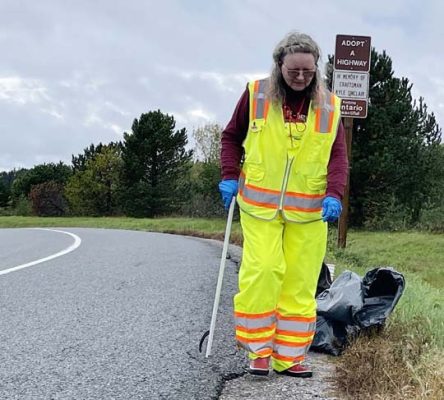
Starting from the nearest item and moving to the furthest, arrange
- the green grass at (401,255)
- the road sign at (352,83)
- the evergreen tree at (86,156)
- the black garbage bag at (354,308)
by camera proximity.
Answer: the black garbage bag at (354,308) < the road sign at (352,83) < the green grass at (401,255) < the evergreen tree at (86,156)

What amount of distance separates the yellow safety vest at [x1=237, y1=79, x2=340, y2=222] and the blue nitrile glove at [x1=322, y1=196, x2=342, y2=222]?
124 millimetres

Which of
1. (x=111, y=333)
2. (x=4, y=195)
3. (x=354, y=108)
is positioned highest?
(x=354, y=108)

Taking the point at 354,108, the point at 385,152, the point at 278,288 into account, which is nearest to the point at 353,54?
the point at 354,108

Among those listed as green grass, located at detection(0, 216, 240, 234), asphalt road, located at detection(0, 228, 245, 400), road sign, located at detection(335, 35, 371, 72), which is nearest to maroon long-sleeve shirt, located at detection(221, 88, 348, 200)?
asphalt road, located at detection(0, 228, 245, 400)

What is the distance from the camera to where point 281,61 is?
339cm

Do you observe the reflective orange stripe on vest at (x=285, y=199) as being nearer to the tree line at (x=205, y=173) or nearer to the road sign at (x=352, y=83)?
the tree line at (x=205, y=173)

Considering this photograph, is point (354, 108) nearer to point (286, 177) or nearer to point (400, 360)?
point (286, 177)

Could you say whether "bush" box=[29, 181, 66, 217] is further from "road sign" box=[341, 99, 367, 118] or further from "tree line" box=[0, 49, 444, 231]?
"road sign" box=[341, 99, 367, 118]

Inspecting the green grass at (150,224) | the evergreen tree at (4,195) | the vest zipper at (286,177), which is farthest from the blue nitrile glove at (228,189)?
the evergreen tree at (4,195)

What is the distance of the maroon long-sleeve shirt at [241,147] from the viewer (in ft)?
11.1

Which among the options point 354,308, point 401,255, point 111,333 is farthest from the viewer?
point 401,255

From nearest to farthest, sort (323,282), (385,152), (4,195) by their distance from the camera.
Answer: (323,282)
(385,152)
(4,195)

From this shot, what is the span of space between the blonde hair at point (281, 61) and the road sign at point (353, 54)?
7258 mm

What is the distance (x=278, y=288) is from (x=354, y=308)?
788mm
